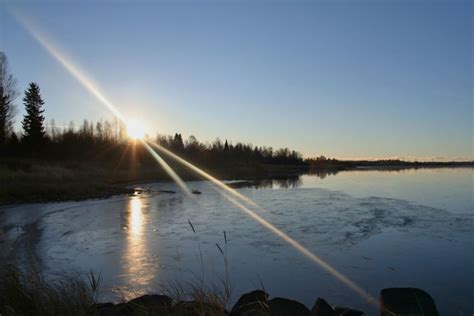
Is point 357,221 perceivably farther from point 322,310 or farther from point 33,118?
point 33,118

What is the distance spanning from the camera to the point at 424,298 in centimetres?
570

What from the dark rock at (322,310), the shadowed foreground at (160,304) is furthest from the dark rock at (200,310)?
the dark rock at (322,310)

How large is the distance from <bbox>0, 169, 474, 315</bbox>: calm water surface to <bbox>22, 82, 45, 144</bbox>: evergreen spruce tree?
31757 mm

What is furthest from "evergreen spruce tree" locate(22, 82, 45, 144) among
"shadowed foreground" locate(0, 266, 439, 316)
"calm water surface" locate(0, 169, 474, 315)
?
"shadowed foreground" locate(0, 266, 439, 316)

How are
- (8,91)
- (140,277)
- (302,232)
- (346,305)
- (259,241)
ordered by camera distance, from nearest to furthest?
(346,305), (140,277), (259,241), (302,232), (8,91)

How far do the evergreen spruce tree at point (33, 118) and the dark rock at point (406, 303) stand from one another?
50.7 metres

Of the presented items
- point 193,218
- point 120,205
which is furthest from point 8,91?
point 193,218

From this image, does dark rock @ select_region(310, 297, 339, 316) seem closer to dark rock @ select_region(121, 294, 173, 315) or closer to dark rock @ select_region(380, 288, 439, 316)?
dark rock @ select_region(380, 288, 439, 316)

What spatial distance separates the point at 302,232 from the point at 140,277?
7.16m

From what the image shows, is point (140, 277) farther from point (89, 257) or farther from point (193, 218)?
point (193, 218)

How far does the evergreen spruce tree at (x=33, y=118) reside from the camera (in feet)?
159

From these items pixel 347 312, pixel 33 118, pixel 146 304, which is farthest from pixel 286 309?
pixel 33 118

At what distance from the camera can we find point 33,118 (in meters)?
50.0

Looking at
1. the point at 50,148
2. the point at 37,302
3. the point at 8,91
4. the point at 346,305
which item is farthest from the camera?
the point at 50,148
